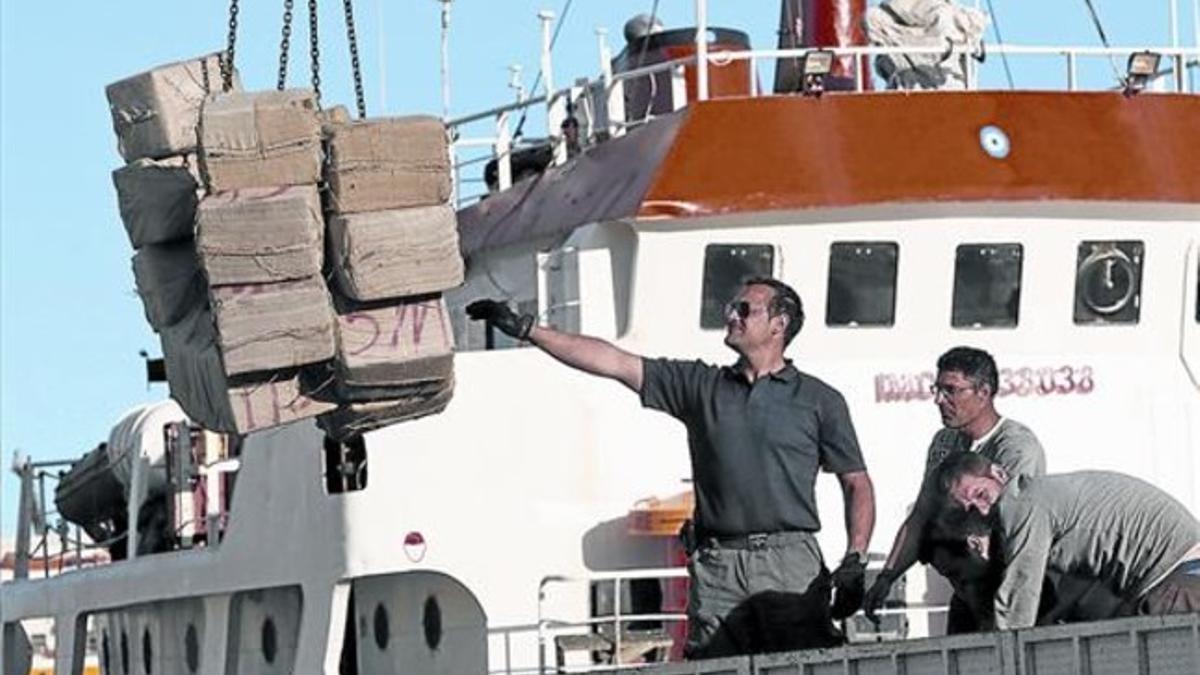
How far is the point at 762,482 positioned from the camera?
33.7 ft

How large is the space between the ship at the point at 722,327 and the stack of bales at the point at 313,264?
2939 mm

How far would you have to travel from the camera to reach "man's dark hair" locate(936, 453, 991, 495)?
9.65 m

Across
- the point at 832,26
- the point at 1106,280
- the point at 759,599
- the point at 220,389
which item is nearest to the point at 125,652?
the point at 832,26

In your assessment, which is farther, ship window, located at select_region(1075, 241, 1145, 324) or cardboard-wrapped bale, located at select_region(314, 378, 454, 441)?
ship window, located at select_region(1075, 241, 1145, 324)

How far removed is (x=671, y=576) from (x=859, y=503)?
307cm

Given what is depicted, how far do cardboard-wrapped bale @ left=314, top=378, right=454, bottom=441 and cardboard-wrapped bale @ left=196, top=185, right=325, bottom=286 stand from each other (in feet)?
2.23

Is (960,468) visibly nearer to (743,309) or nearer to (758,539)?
(758,539)

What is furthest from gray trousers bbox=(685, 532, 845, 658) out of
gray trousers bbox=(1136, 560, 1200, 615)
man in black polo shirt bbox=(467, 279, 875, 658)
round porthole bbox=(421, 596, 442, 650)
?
round porthole bbox=(421, 596, 442, 650)

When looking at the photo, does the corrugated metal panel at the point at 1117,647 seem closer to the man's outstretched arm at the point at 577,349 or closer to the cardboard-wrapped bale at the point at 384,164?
the man's outstretched arm at the point at 577,349

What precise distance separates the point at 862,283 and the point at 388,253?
16.1 ft

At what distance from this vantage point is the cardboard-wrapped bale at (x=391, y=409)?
37.7 feet

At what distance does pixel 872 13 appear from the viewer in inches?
677

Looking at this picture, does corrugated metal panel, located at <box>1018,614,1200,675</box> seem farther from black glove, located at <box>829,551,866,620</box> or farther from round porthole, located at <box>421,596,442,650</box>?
round porthole, located at <box>421,596,442,650</box>

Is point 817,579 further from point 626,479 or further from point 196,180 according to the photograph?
point 626,479
